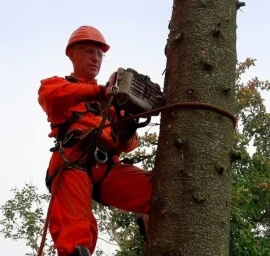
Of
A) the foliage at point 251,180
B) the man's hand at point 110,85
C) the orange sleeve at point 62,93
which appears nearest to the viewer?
the man's hand at point 110,85

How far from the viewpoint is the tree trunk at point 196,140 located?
1.75 metres

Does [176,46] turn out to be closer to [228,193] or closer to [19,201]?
[228,193]

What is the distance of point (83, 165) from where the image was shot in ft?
8.22

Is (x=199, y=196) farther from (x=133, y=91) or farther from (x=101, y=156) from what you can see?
(x=101, y=156)

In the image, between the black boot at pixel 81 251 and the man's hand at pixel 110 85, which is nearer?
the black boot at pixel 81 251

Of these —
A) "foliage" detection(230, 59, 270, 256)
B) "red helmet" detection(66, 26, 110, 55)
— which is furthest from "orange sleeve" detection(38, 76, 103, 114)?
"foliage" detection(230, 59, 270, 256)

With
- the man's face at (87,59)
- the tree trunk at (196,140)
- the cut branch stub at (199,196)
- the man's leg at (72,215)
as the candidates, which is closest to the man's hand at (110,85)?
the tree trunk at (196,140)

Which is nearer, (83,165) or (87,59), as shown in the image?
(83,165)

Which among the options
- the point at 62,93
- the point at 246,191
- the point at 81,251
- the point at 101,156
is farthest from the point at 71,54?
the point at 246,191

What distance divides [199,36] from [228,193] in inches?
23.2

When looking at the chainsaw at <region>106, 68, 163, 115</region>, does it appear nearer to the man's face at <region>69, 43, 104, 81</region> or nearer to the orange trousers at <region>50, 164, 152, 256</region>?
the orange trousers at <region>50, 164, 152, 256</region>

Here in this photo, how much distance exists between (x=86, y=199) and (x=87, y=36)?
2.78 feet

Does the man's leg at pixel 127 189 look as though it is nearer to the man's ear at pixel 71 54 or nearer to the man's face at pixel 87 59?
the man's face at pixel 87 59

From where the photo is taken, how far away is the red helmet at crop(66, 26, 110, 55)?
9.09ft
